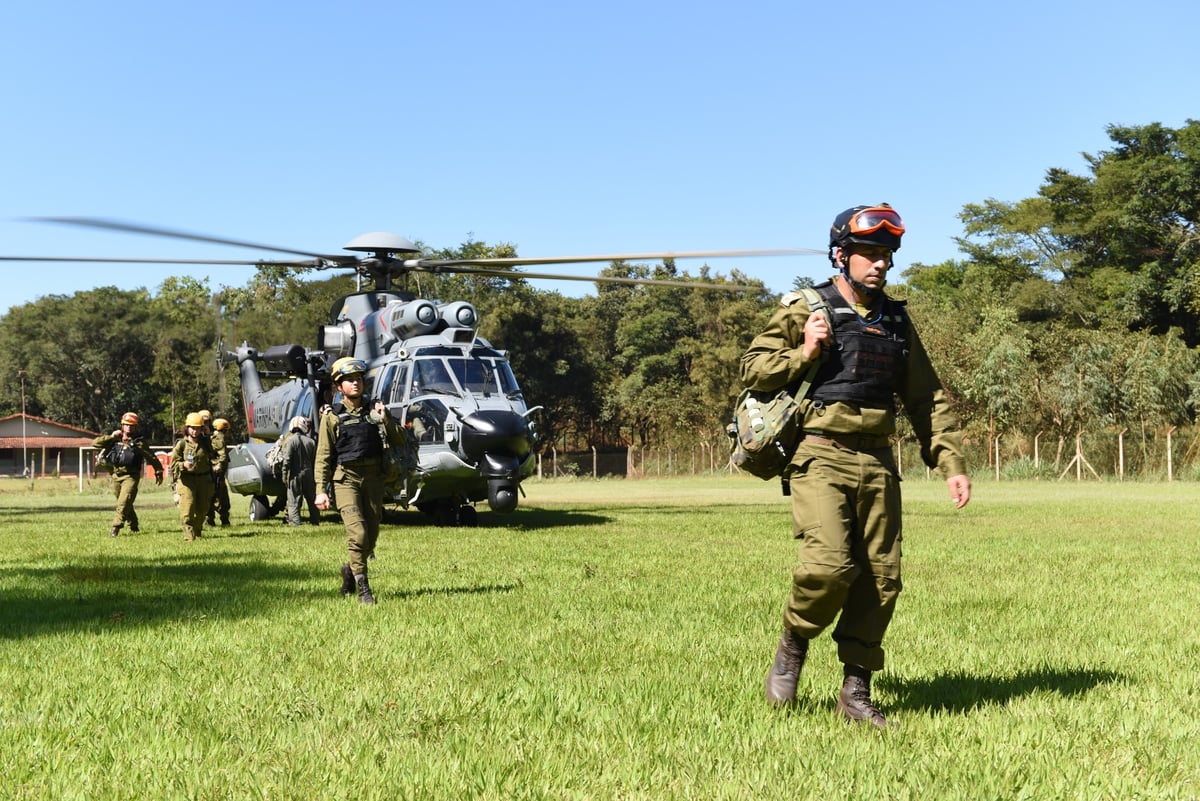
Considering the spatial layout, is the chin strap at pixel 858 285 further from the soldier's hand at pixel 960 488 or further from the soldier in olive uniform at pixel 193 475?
the soldier in olive uniform at pixel 193 475

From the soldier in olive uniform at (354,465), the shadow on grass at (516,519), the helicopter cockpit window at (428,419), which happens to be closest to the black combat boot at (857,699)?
the soldier in olive uniform at (354,465)

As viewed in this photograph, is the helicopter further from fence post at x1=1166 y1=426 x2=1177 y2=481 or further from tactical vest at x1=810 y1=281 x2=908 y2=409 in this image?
fence post at x1=1166 y1=426 x2=1177 y2=481

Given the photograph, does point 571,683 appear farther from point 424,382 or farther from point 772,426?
point 424,382

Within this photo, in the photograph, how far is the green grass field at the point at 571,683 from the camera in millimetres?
4242

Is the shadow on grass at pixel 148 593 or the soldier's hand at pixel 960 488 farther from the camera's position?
the shadow on grass at pixel 148 593

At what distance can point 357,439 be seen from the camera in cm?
957

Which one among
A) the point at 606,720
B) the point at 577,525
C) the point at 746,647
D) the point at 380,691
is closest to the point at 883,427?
the point at 606,720

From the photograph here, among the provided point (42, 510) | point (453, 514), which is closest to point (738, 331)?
point (42, 510)

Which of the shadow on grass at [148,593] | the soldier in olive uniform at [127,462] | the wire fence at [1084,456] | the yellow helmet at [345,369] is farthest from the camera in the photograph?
the wire fence at [1084,456]

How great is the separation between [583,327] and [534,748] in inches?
2480

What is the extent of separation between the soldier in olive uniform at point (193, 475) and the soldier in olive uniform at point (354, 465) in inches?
280

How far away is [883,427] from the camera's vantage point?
17.3 feet

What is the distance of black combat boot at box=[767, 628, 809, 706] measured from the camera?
5.31 m

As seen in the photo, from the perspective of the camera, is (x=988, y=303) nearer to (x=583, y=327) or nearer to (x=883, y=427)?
(x=583, y=327)
